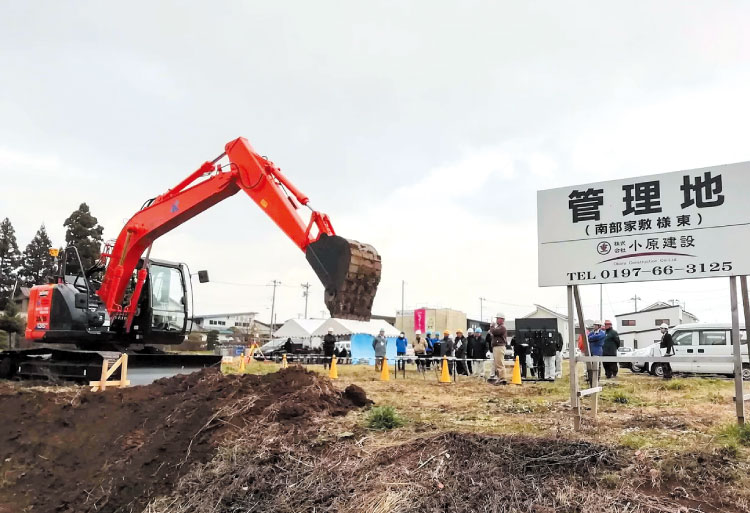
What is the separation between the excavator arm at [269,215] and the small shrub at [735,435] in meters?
5.31

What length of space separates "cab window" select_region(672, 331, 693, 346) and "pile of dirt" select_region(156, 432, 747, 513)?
16.1 meters

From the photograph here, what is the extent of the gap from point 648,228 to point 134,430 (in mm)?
6486

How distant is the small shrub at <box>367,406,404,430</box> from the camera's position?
6355 millimetres

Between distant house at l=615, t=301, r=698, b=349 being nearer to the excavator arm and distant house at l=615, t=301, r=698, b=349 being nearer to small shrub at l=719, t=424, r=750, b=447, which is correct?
the excavator arm

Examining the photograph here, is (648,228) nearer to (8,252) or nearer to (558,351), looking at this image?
(558,351)

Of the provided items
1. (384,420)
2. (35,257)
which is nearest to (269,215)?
(384,420)

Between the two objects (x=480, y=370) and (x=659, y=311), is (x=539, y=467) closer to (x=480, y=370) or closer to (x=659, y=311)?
(x=480, y=370)

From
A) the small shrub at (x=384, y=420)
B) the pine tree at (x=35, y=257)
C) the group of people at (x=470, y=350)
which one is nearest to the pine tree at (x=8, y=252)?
the pine tree at (x=35, y=257)

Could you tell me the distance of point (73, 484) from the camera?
6.33 m

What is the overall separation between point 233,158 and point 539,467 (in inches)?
326

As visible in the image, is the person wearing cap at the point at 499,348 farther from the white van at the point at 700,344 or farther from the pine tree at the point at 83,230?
the pine tree at the point at 83,230

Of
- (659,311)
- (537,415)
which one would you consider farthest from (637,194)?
(659,311)

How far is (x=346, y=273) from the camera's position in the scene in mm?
9078

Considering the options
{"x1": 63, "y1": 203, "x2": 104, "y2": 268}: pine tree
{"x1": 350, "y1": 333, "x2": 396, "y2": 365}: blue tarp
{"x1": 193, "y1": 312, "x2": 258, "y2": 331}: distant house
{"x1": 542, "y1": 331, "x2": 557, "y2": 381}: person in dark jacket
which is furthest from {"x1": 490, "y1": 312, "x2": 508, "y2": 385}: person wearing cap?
{"x1": 193, "y1": 312, "x2": 258, "y2": 331}: distant house
